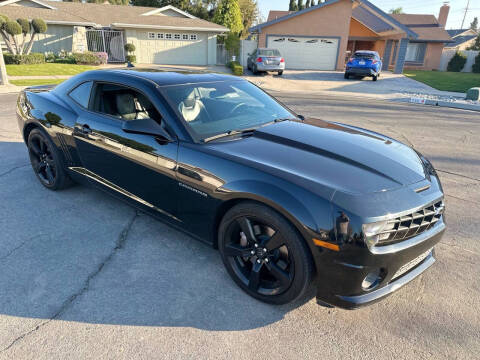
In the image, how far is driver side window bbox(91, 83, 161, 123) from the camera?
3643mm

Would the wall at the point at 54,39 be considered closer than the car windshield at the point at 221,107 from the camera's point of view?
No

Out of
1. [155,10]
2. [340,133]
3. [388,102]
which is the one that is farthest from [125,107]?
[155,10]

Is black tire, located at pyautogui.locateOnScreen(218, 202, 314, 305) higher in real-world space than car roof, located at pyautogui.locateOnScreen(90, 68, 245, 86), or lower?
lower

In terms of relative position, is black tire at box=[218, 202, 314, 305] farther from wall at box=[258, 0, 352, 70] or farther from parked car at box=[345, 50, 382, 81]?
wall at box=[258, 0, 352, 70]

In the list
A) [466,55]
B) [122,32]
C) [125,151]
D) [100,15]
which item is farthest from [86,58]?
[466,55]

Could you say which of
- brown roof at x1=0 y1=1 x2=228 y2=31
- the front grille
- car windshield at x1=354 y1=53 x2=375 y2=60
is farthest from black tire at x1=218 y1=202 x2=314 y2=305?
brown roof at x1=0 y1=1 x2=228 y2=31

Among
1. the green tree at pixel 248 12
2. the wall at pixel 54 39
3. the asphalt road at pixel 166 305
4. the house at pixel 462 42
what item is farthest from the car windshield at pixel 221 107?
the house at pixel 462 42

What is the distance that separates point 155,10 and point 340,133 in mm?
30480

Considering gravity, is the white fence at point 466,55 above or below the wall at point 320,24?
below

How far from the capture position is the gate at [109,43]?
27009 mm

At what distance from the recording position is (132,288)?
2842mm

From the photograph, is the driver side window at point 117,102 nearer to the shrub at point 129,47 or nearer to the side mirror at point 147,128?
the side mirror at point 147,128

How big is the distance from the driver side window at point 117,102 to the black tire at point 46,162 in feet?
3.08

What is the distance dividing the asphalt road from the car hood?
0.99 m
